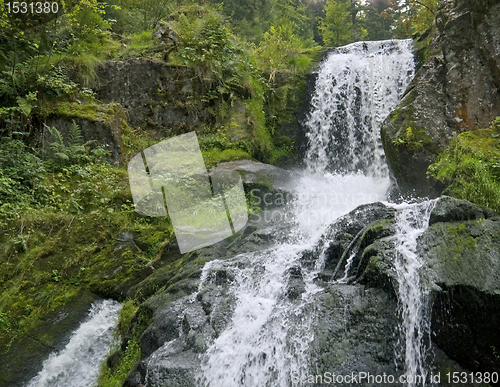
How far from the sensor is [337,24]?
20.5 metres

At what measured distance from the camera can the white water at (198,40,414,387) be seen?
3883 mm

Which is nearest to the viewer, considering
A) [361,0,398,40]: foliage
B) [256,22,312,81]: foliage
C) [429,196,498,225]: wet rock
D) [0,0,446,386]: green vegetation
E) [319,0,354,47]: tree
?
[429,196,498,225]: wet rock

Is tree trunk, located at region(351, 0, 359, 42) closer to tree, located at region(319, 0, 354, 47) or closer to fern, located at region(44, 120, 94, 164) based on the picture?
tree, located at region(319, 0, 354, 47)

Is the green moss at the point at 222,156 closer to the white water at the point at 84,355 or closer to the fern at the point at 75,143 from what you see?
the fern at the point at 75,143

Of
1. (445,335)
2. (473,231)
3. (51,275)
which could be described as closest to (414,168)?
(473,231)

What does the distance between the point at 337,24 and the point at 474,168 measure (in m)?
18.2

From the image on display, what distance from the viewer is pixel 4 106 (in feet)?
24.4

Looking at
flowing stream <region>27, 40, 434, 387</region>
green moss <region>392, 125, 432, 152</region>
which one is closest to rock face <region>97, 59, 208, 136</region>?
flowing stream <region>27, 40, 434, 387</region>

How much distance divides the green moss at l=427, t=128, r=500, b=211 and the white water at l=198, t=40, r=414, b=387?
2.26 metres

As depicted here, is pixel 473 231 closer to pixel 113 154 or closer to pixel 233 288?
pixel 233 288

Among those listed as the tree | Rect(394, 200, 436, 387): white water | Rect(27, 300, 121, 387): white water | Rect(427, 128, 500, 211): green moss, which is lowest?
Rect(27, 300, 121, 387): white water

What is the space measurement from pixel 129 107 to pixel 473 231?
30.2 feet

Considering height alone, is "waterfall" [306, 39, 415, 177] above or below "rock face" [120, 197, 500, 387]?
above
